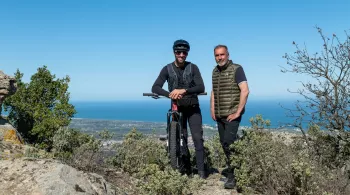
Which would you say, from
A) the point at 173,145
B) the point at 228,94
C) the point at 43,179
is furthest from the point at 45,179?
the point at 228,94

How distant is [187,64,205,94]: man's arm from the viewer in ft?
25.3

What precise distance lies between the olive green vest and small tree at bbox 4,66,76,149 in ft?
29.0

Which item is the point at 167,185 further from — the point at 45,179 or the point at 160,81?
the point at 160,81

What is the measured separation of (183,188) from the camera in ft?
21.7

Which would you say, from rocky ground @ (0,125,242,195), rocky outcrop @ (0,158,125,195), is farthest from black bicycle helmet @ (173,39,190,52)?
rocky outcrop @ (0,158,125,195)

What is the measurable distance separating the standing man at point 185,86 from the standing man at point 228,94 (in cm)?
55

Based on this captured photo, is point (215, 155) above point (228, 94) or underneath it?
underneath

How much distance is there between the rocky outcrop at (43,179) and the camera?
168 inches

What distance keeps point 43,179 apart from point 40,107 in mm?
A: 11336

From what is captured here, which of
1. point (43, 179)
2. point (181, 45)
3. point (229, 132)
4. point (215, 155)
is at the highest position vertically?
point (181, 45)

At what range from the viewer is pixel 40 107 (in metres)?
14.9

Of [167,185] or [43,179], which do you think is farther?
[167,185]

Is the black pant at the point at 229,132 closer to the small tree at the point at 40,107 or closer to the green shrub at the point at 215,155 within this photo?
the green shrub at the point at 215,155

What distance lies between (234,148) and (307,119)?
2.78 m
